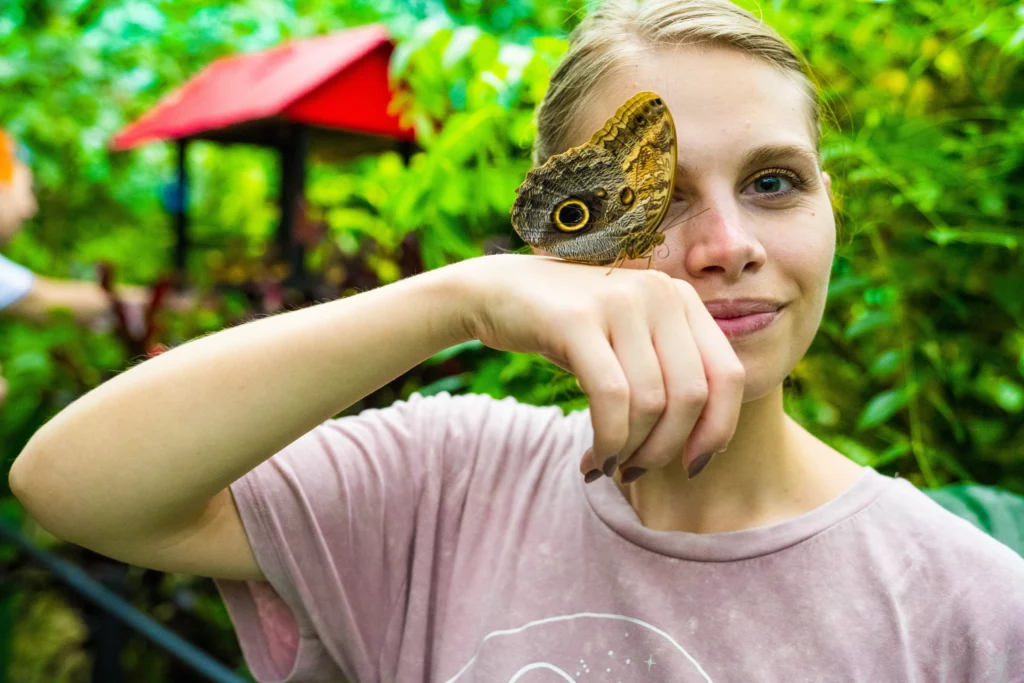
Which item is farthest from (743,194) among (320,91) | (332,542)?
(320,91)

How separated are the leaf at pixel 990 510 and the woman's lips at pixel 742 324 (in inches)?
24.7

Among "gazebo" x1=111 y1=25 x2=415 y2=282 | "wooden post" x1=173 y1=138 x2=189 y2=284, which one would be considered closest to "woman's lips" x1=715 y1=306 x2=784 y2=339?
"gazebo" x1=111 y1=25 x2=415 y2=282

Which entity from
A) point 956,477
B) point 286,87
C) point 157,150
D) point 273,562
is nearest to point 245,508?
point 273,562

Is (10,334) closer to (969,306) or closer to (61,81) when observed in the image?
(61,81)

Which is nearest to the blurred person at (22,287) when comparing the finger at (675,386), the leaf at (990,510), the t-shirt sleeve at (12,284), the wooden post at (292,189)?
the t-shirt sleeve at (12,284)

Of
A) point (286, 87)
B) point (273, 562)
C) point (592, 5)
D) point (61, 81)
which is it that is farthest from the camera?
point (61, 81)

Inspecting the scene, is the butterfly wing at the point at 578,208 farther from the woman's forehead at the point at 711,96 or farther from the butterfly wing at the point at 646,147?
the woman's forehead at the point at 711,96

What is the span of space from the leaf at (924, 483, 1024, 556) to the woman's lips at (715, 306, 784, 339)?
2.06 feet

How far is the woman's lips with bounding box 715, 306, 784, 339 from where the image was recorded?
1026mm

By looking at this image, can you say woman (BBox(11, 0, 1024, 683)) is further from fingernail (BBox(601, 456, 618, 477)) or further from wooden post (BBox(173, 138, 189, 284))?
wooden post (BBox(173, 138, 189, 284))

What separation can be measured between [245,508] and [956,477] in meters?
1.62

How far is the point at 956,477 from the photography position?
6.29ft

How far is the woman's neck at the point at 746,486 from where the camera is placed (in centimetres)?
117

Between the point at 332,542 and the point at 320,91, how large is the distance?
243cm
